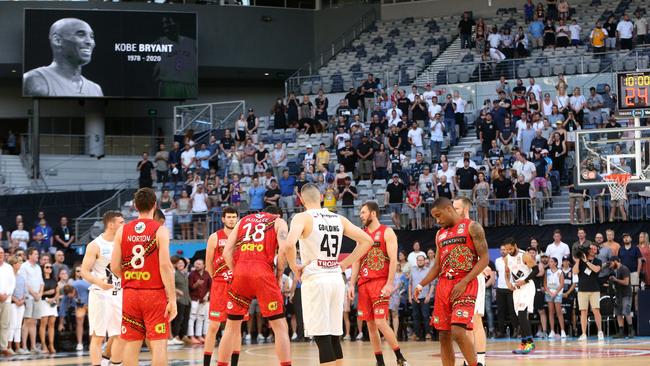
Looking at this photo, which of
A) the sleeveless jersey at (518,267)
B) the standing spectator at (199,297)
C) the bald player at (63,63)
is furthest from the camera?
the bald player at (63,63)

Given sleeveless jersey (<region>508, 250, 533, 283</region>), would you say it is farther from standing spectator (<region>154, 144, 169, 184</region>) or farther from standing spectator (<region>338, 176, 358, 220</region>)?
standing spectator (<region>154, 144, 169, 184</region>)

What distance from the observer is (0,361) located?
850 inches

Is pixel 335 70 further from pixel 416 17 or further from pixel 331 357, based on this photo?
pixel 331 357

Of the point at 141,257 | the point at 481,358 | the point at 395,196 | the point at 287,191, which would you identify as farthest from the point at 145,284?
the point at 287,191

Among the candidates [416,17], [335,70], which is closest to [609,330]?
[335,70]

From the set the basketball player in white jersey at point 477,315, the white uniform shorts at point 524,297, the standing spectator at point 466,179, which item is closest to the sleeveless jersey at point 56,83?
the standing spectator at point 466,179

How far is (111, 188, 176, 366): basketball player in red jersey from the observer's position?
11977 millimetres

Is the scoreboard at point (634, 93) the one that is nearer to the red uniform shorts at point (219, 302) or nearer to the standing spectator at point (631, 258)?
the standing spectator at point (631, 258)

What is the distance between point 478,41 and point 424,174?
12082 millimetres

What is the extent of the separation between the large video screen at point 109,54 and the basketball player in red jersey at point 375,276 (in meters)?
28.4

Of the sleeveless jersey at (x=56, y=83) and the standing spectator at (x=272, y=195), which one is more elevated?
the sleeveless jersey at (x=56, y=83)

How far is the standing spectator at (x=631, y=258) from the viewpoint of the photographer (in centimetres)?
2516

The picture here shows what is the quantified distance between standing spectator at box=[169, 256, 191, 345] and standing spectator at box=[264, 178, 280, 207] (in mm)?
6300

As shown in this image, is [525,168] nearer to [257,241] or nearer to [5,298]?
[5,298]
